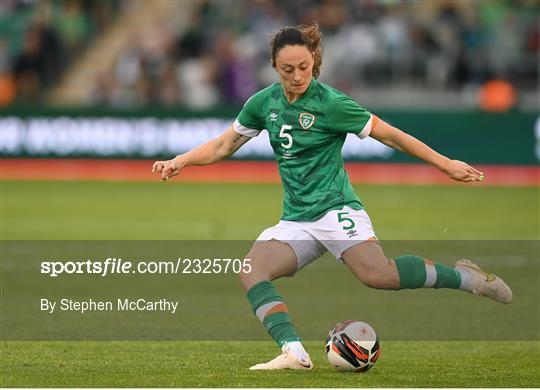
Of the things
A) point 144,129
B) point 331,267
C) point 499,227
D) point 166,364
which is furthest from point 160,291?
point 144,129

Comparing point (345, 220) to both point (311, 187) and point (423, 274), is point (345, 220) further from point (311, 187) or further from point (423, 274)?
point (423, 274)

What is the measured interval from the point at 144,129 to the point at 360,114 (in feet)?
60.8

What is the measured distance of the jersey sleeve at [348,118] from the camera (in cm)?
819

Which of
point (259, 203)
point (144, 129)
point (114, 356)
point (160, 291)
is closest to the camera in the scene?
point (114, 356)

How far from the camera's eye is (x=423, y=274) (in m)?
8.34

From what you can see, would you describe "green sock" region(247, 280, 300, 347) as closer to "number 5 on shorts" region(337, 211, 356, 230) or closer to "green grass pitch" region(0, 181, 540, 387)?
"green grass pitch" region(0, 181, 540, 387)

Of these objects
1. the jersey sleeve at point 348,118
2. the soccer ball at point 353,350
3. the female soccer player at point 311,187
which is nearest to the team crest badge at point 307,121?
the female soccer player at point 311,187

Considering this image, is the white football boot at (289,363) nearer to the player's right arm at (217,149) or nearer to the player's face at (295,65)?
the player's right arm at (217,149)

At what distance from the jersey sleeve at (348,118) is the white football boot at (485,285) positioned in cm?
124

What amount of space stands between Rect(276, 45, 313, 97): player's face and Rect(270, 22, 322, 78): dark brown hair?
3 centimetres

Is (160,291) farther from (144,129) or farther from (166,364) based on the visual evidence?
(144,129)

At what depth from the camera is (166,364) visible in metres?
8.44

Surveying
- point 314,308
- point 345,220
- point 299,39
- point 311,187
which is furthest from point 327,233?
point 314,308

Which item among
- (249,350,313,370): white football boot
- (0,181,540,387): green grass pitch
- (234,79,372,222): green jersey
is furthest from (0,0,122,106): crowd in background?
(249,350,313,370): white football boot
